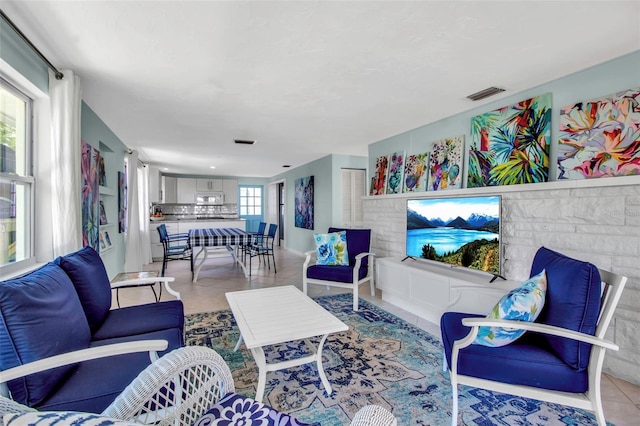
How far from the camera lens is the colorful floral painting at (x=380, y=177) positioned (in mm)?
4465

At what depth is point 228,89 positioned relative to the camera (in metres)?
2.65

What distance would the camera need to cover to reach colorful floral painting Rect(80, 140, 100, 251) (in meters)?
2.98

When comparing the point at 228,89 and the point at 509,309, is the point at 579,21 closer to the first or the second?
the point at 509,309

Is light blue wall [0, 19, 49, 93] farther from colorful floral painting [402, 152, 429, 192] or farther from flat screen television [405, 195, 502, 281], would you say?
colorful floral painting [402, 152, 429, 192]

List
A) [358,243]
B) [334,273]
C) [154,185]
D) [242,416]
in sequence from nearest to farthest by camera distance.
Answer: [242,416] → [334,273] → [358,243] → [154,185]

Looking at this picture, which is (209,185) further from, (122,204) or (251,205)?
(122,204)

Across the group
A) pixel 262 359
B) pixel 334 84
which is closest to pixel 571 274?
pixel 262 359

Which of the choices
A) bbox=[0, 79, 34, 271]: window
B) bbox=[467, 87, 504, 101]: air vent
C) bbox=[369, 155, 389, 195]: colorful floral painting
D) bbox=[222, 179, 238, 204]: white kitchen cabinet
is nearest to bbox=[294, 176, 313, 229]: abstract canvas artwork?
bbox=[369, 155, 389, 195]: colorful floral painting

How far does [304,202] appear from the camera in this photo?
699 centimetres

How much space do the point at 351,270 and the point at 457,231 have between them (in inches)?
51.2

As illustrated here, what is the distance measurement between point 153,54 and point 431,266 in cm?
331

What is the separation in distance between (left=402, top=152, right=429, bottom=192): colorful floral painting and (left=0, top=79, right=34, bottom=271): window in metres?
3.83

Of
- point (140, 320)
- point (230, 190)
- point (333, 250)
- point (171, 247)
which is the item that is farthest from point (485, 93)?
point (230, 190)

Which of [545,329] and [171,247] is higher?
[545,329]
